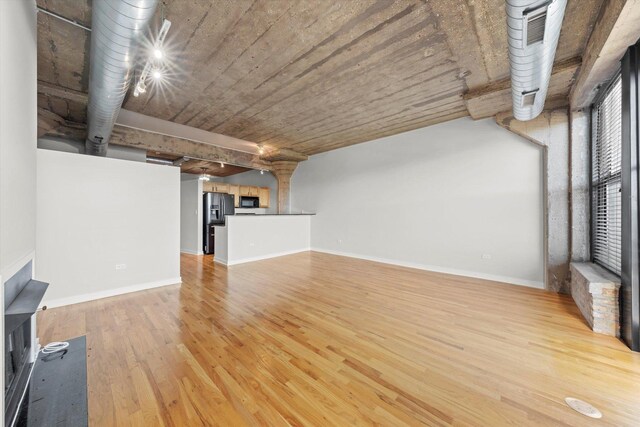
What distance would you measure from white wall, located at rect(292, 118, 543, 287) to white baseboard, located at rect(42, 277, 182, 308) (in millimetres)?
4070

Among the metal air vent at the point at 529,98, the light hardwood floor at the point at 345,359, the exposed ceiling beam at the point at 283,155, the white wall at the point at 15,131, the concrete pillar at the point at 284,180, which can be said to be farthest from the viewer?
the concrete pillar at the point at 284,180

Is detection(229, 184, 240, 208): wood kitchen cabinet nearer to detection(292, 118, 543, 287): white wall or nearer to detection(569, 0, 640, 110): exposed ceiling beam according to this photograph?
detection(292, 118, 543, 287): white wall

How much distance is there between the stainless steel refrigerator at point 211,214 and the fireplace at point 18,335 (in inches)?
192

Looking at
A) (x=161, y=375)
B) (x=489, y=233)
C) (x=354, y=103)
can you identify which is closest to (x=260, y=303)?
(x=161, y=375)

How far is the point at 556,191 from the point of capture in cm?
349

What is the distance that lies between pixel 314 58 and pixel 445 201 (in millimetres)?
3590

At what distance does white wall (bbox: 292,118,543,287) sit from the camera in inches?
152

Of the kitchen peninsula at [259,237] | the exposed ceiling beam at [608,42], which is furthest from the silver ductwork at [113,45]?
the exposed ceiling beam at [608,42]

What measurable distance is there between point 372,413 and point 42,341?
307 cm

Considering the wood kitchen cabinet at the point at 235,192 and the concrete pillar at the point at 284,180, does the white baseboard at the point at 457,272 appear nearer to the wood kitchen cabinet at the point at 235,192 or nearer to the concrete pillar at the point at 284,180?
the concrete pillar at the point at 284,180

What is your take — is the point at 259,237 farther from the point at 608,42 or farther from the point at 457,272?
the point at 608,42

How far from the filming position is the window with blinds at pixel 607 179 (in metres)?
2.59

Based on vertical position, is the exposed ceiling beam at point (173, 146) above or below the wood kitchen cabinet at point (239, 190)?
above

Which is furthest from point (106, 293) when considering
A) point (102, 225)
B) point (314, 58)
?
point (314, 58)
